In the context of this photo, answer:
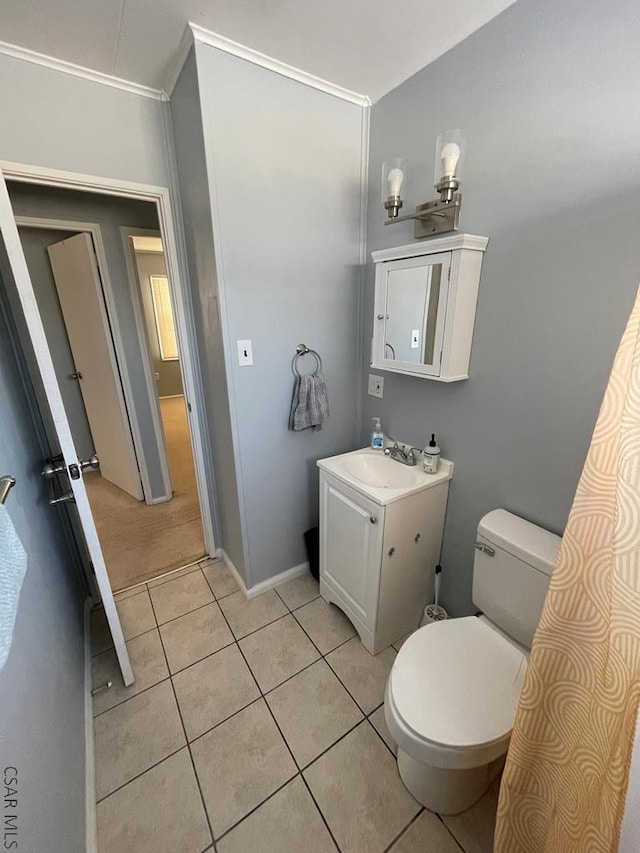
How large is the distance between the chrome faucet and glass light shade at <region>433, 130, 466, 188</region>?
42.6 inches

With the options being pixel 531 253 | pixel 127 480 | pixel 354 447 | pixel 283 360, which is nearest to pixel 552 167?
pixel 531 253

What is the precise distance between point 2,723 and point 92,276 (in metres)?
2.46

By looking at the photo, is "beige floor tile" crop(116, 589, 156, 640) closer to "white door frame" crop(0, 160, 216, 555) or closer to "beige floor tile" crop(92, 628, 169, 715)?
"beige floor tile" crop(92, 628, 169, 715)

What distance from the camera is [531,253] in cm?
115

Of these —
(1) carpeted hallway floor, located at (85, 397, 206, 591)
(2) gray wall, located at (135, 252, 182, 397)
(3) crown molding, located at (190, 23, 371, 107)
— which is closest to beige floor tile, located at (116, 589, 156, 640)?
(1) carpeted hallway floor, located at (85, 397, 206, 591)

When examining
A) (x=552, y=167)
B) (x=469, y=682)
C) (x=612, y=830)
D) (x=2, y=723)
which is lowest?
(x=469, y=682)

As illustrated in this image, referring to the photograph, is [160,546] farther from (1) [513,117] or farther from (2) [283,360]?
(1) [513,117]

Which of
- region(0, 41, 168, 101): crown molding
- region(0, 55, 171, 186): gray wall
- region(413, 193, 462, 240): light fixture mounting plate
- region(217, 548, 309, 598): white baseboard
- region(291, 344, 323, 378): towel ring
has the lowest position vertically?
region(217, 548, 309, 598): white baseboard

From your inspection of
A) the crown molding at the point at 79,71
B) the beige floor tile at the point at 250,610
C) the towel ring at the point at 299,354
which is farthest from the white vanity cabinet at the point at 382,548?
the crown molding at the point at 79,71

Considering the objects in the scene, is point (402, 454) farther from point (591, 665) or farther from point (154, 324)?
point (154, 324)

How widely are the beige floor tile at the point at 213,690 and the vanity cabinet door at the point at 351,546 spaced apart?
54 cm

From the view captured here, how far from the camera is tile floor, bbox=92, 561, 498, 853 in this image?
1057mm

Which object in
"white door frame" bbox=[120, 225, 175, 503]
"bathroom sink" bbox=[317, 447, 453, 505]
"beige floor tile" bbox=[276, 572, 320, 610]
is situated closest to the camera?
"bathroom sink" bbox=[317, 447, 453, 505]

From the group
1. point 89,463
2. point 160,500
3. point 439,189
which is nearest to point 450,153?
point 439,189
